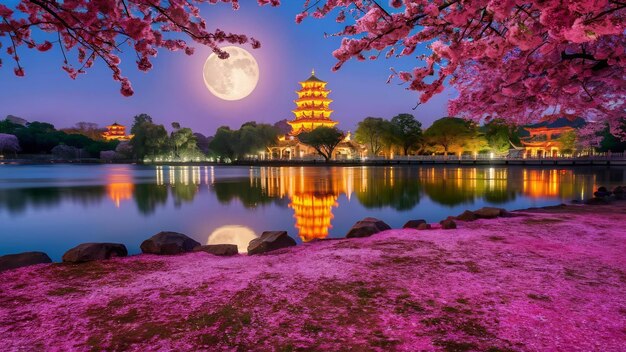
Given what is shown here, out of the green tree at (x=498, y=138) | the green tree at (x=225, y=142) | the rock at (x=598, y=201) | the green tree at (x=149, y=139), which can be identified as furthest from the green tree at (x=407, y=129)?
the rock at (x=598, y=201)

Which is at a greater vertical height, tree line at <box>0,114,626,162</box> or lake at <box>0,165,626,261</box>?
tree line at <box>0,114,626,162</box>

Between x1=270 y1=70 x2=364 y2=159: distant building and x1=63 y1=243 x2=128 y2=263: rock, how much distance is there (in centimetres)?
7231

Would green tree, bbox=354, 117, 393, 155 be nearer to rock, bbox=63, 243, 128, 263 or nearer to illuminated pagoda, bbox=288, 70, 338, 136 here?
illuminated pagoda, bbox=288, 70, 338, 136

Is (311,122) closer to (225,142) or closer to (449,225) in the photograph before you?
(225,142)

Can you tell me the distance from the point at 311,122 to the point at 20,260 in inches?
2975

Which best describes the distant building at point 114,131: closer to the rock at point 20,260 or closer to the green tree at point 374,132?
the green tree at point 374,132

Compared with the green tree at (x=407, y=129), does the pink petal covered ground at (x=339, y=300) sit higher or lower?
lower

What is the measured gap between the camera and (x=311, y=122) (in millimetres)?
81000

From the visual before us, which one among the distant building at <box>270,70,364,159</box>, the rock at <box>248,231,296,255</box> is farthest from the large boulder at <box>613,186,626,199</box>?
the distant building at <box>270,70,364,159</box>

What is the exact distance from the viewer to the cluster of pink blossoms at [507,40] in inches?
149

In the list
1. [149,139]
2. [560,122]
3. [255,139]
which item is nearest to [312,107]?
[255,139]

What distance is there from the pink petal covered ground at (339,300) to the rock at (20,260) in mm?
401

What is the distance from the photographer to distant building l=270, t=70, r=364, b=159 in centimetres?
8100

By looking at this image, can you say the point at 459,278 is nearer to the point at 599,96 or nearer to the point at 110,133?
the point at 599,96
